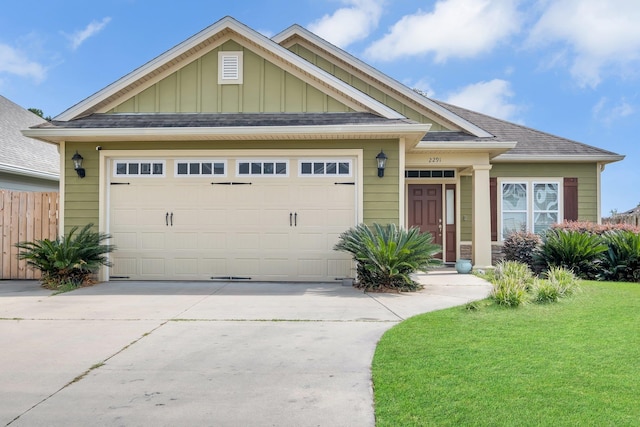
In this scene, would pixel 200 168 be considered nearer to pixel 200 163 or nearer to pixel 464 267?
pixel 200 163

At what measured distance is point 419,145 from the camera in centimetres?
1009

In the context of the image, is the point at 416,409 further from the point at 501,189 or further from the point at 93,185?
the point at 501,189

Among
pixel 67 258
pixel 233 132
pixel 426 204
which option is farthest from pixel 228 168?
pixel 426 204

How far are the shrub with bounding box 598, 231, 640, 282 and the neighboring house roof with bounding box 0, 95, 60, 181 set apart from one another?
46.9 feet

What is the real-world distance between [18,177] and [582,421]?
47.7 feet

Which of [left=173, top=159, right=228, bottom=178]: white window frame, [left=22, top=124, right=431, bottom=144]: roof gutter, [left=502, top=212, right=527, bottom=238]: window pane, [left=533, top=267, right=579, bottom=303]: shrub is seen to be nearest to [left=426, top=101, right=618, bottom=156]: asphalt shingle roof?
[left=502, top=212, right=527, bottom=238]: window pane

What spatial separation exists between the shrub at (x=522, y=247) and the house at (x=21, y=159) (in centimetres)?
1280

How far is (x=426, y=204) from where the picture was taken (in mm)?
12219

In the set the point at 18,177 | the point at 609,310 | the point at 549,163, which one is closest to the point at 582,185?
the point at 549,163

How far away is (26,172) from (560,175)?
14.4 m

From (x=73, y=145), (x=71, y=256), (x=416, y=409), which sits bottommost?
(x=416, y=409)

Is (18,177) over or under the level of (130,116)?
under

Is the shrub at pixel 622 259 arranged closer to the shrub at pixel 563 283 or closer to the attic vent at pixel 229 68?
the shrub at pixel 563 283

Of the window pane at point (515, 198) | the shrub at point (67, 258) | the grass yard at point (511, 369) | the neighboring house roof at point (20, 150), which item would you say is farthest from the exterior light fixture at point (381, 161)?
the neighboring house roof at point (20, 150)
